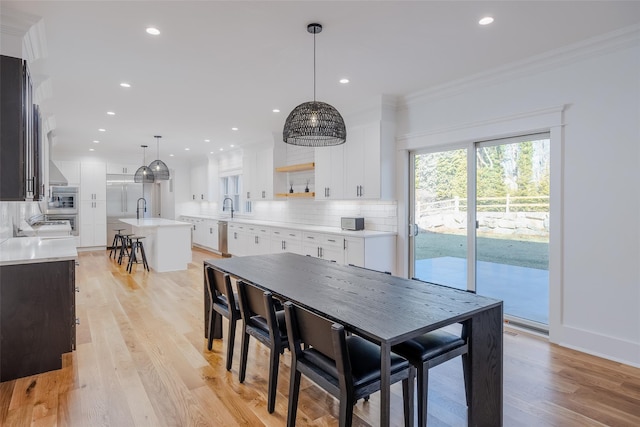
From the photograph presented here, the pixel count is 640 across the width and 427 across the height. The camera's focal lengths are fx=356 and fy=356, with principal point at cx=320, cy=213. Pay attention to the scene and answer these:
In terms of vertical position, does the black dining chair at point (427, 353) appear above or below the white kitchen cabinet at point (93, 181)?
below

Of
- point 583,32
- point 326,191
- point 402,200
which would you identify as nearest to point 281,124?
point 326,191

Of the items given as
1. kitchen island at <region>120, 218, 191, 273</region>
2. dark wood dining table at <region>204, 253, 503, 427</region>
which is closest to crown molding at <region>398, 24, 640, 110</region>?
dark wood dining table at <region>204, 253, 503, 427</region>

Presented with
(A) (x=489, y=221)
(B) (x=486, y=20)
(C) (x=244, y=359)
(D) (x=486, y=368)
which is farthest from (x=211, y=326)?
(B) (x=486, y=20)

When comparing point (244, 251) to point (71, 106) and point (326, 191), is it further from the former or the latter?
point (71, 106)

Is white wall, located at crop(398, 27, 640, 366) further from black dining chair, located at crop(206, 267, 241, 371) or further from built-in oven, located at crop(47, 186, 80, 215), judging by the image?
built-in oven, located at crop(47, 186, 80, 215)

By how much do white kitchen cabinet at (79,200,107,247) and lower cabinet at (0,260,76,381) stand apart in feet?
24.8

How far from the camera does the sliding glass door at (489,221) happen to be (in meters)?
3.67

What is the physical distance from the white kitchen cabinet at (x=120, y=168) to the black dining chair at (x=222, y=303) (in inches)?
321

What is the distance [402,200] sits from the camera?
15.9ft

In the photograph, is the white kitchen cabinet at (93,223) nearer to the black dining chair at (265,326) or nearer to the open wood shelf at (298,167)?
the open wood shelf at (298,167)

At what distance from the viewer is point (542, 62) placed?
3398 millimetres

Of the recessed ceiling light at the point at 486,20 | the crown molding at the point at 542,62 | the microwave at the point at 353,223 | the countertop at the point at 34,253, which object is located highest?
the recessed ceiling light at the point at 486,20

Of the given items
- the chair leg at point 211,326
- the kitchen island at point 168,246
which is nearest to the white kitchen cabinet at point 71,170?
the kitchen island at point 168,246

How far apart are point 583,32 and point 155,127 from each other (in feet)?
20.4
